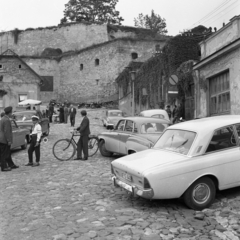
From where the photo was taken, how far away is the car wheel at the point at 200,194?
18.0 ft

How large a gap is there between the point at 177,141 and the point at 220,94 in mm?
10244

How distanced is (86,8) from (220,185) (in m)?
65.7

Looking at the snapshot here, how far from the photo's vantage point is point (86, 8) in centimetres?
6675

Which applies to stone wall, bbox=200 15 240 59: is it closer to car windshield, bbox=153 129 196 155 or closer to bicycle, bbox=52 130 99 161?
bicycle, bbox=52 130 99 161

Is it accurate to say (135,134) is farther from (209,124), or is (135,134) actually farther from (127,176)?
(127,176)

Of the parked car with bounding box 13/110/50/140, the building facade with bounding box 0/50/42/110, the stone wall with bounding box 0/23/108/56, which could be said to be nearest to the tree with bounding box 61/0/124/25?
the stone wall with bounding box 0/23/108/56

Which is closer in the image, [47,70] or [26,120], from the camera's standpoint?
[26,120]

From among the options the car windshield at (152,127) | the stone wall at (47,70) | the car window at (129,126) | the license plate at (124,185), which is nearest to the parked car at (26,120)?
the car window at (129,126)

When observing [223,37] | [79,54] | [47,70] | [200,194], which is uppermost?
[79,54]

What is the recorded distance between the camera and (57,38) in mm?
60719

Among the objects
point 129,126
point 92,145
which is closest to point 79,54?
point 92,145

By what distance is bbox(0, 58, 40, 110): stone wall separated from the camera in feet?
121

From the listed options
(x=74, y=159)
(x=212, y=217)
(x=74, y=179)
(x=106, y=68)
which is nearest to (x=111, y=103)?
(x=106, y=68)

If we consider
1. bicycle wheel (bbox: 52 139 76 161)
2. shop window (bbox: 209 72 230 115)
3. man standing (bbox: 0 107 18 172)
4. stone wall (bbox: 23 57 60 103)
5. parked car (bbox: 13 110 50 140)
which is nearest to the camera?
man standing (bbox: 0 107 18 172)
